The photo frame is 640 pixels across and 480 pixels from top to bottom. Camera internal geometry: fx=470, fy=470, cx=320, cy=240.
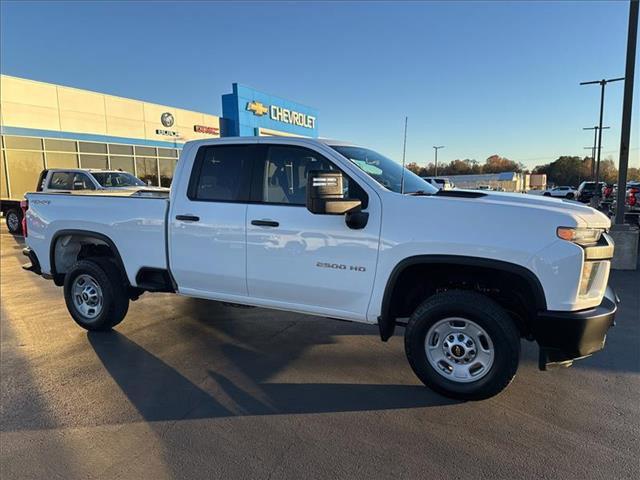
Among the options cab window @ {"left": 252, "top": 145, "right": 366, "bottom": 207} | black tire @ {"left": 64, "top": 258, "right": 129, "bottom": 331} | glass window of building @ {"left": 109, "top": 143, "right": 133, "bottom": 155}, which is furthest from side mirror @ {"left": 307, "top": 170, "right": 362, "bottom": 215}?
glass window of building @ {"left": 109, "top": 143, "right": 133, "bottom": 155}

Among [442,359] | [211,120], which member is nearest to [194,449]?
[442,359]

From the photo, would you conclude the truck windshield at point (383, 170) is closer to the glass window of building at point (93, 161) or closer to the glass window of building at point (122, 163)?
the glass window of building at point (93, 161)

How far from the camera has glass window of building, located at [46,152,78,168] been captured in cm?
2228

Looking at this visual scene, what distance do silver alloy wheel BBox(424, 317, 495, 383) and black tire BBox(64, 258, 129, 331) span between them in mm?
3455

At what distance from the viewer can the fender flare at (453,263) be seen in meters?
3.29

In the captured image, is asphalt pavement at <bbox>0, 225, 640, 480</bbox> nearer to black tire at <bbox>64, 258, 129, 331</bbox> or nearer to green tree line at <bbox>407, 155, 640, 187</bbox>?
black tire at <bbox>64, 258, 129, 331</bbox>

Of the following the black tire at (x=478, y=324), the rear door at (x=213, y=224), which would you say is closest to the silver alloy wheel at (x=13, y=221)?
the rear door at (x=213, y=224)

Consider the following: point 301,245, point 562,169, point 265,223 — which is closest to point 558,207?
point 301,245

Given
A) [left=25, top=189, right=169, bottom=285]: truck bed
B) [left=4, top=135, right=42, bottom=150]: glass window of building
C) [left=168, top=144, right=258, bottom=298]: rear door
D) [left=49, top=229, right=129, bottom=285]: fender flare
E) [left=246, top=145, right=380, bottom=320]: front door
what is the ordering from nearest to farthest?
[left=246, top=145, right=380, bottom=320]: front door → [left=168, top=144, right=258, bottom=298]: rear door → [left=25, top=189, right=169, bottom=285]: truck bed → [left=49, top=229, right=129, bottom=285]: fender flare → [left=4, top=135, right=42, bottom=150]: glass window of building

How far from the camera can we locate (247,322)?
5738mm

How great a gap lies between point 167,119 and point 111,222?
84.8ft

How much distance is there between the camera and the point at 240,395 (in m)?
3.79

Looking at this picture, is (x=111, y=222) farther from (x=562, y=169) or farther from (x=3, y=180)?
(x=562, y=169)

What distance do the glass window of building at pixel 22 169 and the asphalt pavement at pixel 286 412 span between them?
18964mm
